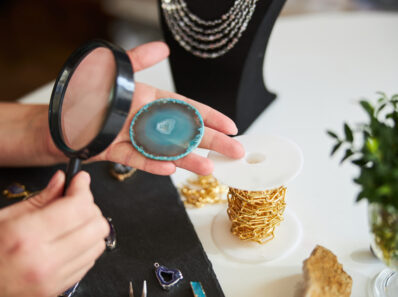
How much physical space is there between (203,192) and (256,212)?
19 centimetres

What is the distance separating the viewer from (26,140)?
0.96 m

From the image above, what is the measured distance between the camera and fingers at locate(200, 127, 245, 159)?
745 mm

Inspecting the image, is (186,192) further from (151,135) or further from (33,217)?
(33,217)

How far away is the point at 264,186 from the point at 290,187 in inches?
10.3

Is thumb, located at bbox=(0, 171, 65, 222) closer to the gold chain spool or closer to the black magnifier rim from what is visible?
the black magnifier rim

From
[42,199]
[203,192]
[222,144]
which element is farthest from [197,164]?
[42,199]

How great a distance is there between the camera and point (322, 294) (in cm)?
63

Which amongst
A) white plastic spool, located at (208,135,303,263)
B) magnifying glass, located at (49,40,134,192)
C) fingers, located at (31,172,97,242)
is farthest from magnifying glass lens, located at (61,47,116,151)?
white plastic spool, located at (208,135,303,263)

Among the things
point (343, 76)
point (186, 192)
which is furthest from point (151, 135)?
point (343, 76)

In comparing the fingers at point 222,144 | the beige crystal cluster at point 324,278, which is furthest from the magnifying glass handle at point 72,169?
the beige crystal cluster at point 324,278

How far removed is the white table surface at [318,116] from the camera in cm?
77

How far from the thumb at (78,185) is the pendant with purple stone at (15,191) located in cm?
32

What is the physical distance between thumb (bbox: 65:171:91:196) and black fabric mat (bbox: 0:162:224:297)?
20 centimetres

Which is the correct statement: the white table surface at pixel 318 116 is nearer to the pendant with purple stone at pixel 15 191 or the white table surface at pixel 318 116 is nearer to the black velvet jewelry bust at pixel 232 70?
the black velvet jewelry bust at pixel 232 70
